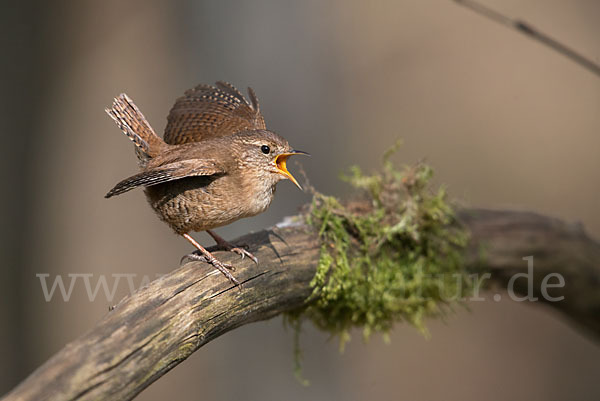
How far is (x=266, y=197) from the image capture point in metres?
3.05

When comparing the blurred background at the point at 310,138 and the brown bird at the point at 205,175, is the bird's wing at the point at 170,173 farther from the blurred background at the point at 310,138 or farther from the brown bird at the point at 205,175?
the blurred background at the point at 310,138

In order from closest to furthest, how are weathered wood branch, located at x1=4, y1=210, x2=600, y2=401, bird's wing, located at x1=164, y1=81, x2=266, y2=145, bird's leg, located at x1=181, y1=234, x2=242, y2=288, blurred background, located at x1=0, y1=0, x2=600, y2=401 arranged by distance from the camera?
weathered wood branch, located at x1=4, y1=210, x2=600, y2=401 < bird's leg, located at x1=181, y1=234, x2=242, y2=288 < bird's wing, located at x1=164, y1=81, x2=266, y2=145 < blurred background, located at x1=0, y1=0, x2=600, y2=401

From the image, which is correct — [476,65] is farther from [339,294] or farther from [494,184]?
[339,294]

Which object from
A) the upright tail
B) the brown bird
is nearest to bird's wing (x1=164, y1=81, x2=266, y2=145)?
the brown bird

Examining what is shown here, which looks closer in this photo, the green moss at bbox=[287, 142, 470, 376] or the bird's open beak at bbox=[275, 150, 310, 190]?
the bird's open beak at bbox=[275, 150, 310, 190]

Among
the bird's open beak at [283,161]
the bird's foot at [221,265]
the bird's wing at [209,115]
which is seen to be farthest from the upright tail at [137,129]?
the bird's foot at [221,265]

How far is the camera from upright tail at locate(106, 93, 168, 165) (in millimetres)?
3326

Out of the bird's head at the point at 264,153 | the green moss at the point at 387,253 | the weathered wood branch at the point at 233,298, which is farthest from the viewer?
the green moss at the point at 387,253

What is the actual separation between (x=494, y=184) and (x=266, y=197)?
569cm

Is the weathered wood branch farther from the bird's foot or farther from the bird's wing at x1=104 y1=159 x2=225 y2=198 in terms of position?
the bird's wing at x1=104 y1=159 x2=225 y2=198

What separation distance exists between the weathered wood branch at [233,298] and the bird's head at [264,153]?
347 mm

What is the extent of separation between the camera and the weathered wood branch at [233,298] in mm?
1964

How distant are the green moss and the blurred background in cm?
250

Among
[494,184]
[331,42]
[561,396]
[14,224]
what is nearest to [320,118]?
[331,42]
